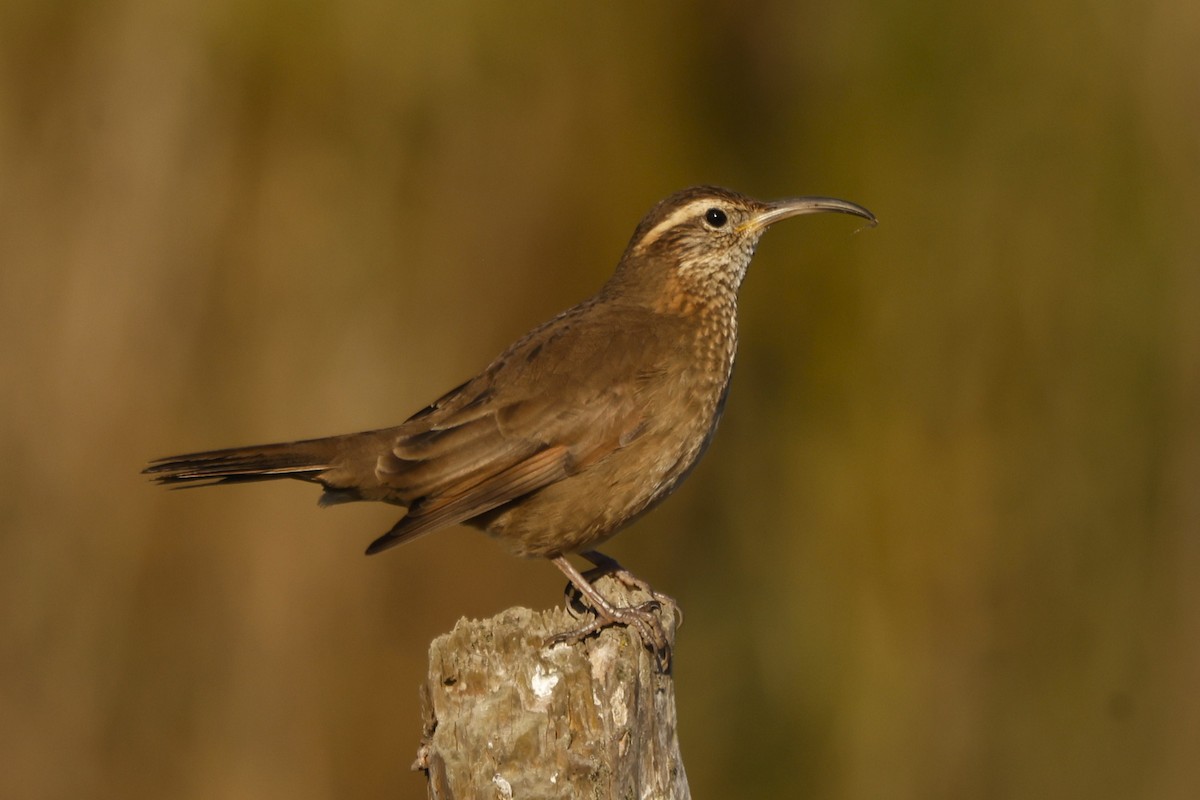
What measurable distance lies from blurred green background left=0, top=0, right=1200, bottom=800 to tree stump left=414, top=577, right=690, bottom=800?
3.46 metres

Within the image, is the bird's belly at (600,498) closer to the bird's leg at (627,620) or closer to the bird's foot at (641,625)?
the bird's leg at (627,620)

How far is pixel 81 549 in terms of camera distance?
7.48 m

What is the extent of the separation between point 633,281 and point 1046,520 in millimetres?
3547

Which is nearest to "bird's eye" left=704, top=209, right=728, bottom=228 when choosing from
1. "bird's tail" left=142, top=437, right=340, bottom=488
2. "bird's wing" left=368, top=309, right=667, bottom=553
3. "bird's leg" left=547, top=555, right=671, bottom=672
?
"bird's wing" left=368, top=309, right=667, bottom=553

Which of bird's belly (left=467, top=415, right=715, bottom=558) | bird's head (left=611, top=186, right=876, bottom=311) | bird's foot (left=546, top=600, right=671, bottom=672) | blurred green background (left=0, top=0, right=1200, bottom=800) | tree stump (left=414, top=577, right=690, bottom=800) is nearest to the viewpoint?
tree stump (left=414, top=577, right=690, bottom=800)

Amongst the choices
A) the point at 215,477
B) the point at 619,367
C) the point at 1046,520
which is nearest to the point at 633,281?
the point at 619,367

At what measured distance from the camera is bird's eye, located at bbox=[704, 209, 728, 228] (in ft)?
20.0

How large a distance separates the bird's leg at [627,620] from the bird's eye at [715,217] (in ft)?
4.92

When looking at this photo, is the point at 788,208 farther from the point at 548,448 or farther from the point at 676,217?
the point at 548,448

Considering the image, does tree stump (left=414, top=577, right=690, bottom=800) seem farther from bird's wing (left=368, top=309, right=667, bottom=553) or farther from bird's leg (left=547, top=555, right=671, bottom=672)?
bird's wing (left=368, top=309, right=667, bottom=553)

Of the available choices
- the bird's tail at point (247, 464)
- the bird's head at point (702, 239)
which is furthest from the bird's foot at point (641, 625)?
the bird's head at point (702, 239)

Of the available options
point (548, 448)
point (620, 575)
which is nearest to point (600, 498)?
point (548, 448)

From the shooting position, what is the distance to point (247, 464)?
17.6 ft

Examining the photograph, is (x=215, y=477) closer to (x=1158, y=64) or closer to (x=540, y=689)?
(x=540, y=689)
